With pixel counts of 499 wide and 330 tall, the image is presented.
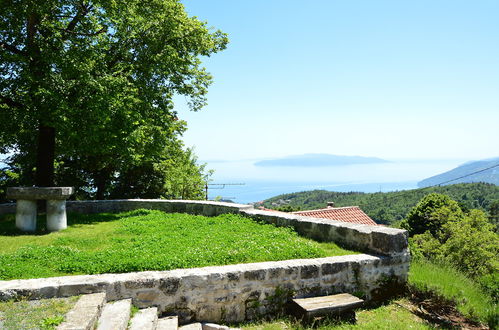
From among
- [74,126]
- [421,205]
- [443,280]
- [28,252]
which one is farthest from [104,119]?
[421,205]

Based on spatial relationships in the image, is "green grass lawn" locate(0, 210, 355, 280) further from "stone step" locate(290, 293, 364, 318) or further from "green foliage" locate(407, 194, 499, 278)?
"green foliage" locate(407, 194, 499, 278)

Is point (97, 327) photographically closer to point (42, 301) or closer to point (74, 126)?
point (42, 301)

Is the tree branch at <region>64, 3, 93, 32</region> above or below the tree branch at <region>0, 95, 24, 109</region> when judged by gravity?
above

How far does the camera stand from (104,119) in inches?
414

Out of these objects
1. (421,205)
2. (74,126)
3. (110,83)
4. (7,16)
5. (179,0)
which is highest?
(179,0)

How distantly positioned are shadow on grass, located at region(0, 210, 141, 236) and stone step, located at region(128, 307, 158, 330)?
540 centimetres

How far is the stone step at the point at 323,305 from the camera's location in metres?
4.95

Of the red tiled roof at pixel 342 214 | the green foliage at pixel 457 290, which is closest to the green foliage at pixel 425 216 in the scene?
the red tiled roof at pixel 342 214

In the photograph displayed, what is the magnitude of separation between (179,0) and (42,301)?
47.7 ft

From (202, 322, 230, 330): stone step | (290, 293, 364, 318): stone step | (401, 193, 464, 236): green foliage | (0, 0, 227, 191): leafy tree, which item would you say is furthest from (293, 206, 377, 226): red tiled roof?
(202, 322, 230, 330): stone step

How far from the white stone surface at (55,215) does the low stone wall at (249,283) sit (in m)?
4.70

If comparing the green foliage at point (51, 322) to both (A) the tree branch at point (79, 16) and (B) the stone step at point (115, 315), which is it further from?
(A) the tree branch at point (79, 16)

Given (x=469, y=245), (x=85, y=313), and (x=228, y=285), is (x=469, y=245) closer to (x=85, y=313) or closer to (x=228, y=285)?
(x=228, y=285)

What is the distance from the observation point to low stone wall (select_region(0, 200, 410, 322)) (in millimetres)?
4543
